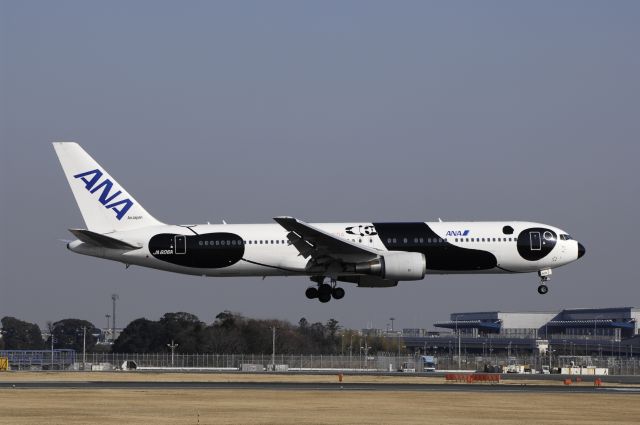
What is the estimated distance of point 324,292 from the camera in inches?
2800

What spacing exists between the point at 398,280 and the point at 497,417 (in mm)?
24247

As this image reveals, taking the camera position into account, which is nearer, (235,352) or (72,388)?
(72,388)

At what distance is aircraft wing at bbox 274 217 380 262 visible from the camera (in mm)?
66250

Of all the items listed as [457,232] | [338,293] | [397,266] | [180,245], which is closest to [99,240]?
[180,245]

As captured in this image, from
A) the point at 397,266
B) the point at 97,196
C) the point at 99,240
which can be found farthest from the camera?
the point at 97,196

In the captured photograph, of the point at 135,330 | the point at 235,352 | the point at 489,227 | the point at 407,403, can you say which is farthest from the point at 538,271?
the point at 135,330

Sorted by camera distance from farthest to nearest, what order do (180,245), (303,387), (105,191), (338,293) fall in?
1. (105,191)
2. (338,293)
3. (180,245)
4. (303,387)

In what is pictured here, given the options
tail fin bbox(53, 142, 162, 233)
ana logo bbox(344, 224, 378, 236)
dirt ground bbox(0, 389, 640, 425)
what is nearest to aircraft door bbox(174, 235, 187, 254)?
tail fin bbox(53, 142, 162, 233)

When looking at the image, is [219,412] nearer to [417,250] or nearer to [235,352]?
[417,250]

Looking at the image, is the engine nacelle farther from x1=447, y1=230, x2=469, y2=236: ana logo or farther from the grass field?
the grass field

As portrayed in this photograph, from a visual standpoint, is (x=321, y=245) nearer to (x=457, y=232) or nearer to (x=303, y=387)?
(x=457, y=232)

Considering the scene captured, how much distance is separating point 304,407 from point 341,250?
2097 centimetres

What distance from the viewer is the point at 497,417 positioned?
44.3 m

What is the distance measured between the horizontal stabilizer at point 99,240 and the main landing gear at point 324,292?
10959mm
